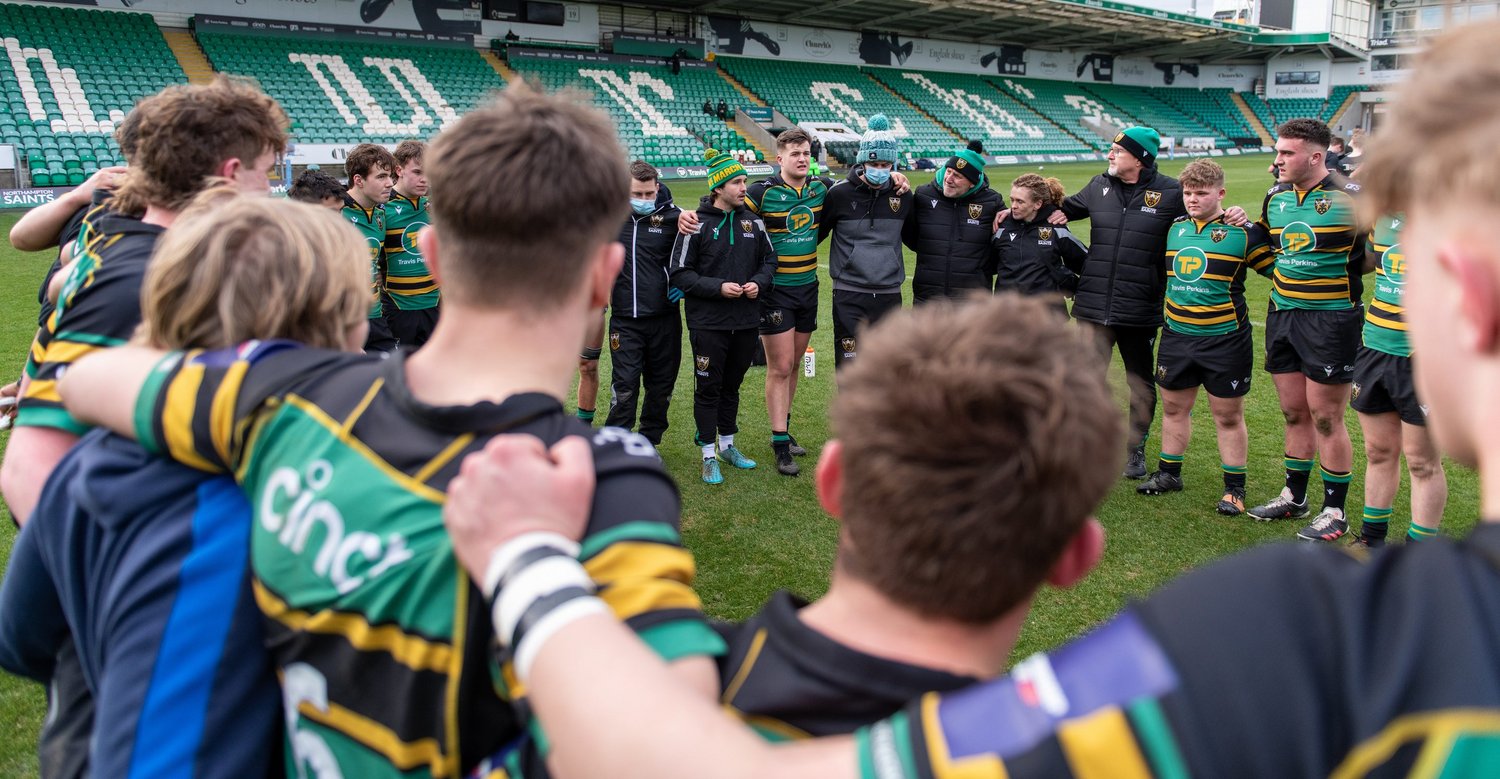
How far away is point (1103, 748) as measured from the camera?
76 centimetres

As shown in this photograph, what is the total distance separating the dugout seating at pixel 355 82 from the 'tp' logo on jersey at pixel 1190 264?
21.3 m

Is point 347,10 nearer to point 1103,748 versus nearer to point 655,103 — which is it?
point 655,103

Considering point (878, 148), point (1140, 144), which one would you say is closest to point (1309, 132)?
point (1140, 144)

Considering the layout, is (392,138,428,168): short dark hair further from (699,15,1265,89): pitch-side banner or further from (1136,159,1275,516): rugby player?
(699,15,1265,89): pitch-side banner

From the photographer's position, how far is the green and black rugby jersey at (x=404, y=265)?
21.3 ft

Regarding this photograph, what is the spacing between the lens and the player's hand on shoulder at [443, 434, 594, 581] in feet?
3.56

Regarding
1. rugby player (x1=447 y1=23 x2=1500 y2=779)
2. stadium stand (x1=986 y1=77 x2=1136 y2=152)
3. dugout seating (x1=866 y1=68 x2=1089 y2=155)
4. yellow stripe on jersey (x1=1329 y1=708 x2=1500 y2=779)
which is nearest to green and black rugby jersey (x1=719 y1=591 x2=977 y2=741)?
rugby player (x1=447 y1=23 x2=1500 y2=779)

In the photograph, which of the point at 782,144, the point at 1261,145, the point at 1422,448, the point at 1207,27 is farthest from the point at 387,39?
the point at 1261,145

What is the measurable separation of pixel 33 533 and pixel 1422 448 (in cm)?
520

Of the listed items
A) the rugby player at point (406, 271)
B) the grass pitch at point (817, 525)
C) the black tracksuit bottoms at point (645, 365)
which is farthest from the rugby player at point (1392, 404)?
the rugby player at point (406, 271)

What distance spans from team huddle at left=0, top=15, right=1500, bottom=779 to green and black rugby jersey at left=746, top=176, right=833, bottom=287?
463 cm

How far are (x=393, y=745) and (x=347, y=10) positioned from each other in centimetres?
3147

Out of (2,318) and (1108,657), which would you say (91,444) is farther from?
(2,318)

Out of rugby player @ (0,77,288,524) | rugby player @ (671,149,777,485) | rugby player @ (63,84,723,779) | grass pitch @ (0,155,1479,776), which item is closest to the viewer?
rugby player @ (63,84,723,779)
